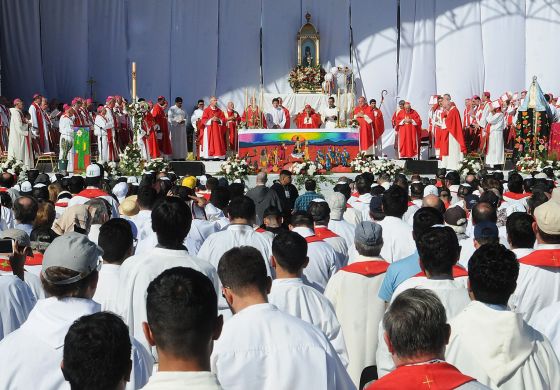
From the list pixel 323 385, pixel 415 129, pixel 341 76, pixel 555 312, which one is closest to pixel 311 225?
pixel 555 312

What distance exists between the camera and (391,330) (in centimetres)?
295

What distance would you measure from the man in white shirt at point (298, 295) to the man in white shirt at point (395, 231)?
2320 millimetres

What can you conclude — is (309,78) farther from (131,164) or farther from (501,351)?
(501,351)

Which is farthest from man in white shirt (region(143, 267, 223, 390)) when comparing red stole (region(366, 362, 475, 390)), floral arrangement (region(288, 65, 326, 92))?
floral arrangement (region(288, 65, 326, 92))

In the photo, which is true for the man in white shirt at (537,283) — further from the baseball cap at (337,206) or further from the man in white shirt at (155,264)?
the baseball cap at (337,206)

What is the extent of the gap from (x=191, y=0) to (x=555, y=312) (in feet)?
73.7

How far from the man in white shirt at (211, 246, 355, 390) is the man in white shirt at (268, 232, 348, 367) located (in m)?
0.69

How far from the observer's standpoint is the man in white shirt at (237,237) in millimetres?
5906

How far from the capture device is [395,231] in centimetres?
687

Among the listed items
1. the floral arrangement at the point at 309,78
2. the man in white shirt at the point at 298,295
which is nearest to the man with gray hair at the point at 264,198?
the man in white shirt at the point at 298,295

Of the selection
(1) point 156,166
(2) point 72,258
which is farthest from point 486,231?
(1) point 156,166

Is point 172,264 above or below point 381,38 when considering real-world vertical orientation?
below

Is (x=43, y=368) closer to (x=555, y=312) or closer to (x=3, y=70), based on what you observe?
(x=555, y=312)

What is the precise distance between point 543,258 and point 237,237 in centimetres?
188
